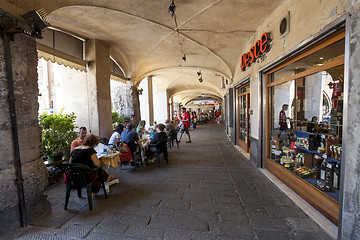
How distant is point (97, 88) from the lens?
5074 millimetres

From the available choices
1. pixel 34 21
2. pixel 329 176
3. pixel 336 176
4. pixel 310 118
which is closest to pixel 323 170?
pixel 329 176

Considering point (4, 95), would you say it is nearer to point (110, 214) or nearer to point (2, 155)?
point (2, 155)

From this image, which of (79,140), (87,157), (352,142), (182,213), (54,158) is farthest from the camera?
→ (54,158)

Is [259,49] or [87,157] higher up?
[259,49]

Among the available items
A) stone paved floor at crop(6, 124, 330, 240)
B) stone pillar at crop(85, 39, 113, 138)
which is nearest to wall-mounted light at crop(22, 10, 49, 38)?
stone paved floor at crop(6, 124, 330, 240)

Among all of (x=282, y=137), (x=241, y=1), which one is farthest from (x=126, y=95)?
(x=282, y=137)

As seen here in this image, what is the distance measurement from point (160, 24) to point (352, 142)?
442 centimetres

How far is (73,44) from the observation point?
4773 mm

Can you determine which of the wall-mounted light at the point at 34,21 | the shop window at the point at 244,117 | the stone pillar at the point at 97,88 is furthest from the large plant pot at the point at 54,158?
the shop window at the point at 244,117

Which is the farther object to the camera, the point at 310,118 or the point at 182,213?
the point at 310,118

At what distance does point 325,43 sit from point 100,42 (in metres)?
5.29

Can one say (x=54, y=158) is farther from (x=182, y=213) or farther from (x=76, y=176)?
(x=182, y=213)

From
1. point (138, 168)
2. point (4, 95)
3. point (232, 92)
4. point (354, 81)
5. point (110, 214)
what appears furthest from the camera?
point (232, 92)

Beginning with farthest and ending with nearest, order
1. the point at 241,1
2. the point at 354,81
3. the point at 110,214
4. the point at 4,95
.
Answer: the point at 241,1, the point at 110,214, the point at 4,95, the point at 354,81
